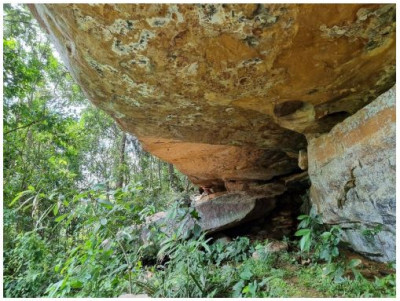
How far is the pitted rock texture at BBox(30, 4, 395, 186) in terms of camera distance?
189cm

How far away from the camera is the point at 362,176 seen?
2.98 m

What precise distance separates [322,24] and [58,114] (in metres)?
6.05

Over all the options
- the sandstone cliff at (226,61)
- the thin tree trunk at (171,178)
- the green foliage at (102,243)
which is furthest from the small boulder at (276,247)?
the thin tree trunk at (171,178)

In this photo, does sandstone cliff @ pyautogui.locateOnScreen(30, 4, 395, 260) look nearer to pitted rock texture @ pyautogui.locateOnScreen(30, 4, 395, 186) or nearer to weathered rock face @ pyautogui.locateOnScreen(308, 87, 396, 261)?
pitted rock texture @ pyautogui.locateOnScreen(30, 4, 395, 186)

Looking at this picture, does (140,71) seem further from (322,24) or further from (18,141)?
(18,141)

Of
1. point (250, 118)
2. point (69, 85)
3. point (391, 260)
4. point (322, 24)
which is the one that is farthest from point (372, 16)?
point (69, 85)

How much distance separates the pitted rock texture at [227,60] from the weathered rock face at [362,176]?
0.27m

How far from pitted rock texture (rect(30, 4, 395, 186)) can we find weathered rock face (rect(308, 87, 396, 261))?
0.27 m

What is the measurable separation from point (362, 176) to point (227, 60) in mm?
2126

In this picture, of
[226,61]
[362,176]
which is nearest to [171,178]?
[362,176]

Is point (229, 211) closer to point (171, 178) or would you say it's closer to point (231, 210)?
point (231, 210)

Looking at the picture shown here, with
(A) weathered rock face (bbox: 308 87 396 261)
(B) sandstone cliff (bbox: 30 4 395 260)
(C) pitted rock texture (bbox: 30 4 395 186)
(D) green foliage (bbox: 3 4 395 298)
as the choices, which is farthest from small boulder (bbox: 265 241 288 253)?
(C) pitted rock texture (bbox: 30 4 395 186)

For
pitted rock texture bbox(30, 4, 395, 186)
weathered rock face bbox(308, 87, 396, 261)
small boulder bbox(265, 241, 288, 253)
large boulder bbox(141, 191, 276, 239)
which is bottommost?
small boulder bbox(265, 241, 288, 253)

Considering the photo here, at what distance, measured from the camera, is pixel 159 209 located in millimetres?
8180
